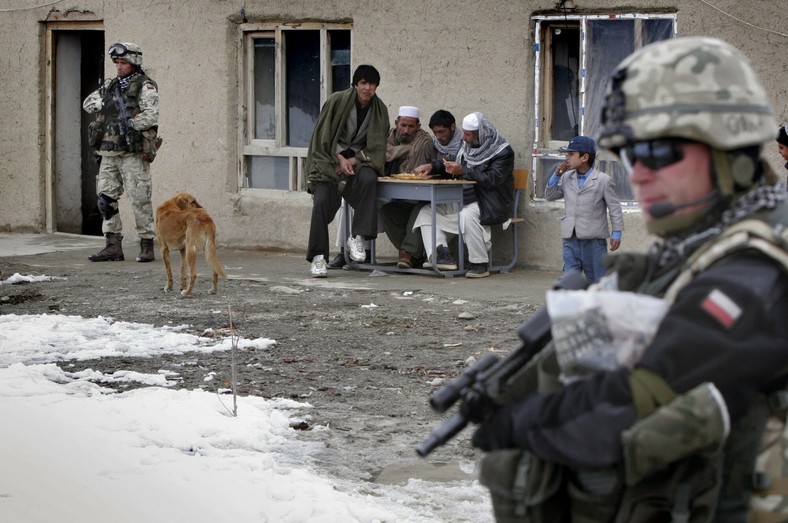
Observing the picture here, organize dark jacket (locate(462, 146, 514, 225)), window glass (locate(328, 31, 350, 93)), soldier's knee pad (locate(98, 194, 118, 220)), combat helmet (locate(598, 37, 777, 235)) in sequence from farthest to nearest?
window glass (locate(328, 31, 350, 93))
soldier's knee pad (locate(98, 194, 118, 220))
dark jacket (locate(462, 146, 514, 225))
combat helmet (locate(598, 37, 777, 235))

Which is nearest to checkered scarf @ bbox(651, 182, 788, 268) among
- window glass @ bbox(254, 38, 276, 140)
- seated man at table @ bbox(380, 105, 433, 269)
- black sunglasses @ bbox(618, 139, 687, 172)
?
black sunglasses @ bbox(618, 139, 687, 172)

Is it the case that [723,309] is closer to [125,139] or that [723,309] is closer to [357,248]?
[357,248]

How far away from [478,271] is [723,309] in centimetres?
937

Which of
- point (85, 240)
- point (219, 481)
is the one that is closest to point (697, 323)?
point (219, 481)

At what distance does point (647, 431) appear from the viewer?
189 cm

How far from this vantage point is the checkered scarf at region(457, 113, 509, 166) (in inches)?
435

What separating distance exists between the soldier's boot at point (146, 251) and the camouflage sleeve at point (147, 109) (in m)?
1.18

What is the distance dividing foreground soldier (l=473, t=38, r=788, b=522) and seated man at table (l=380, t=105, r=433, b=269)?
9.37m

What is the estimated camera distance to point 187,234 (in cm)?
990

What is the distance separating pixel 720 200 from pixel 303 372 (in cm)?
525

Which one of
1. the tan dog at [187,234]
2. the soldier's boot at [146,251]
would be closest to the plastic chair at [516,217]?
the tan dog at [187,234]

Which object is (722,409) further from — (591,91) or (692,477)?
(591,91)

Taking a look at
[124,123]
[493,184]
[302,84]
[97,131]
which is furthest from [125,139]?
[493,184]

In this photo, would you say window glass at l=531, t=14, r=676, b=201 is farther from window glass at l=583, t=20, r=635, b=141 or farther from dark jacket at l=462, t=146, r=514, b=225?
dark jacket at l=462, t=146, r=514, b=225
